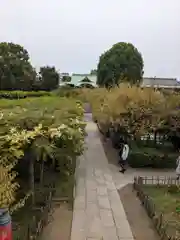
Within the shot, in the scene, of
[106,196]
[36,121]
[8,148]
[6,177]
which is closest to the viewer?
[6,177]

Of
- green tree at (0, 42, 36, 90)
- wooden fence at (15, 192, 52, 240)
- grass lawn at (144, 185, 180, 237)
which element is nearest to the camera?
wooden fence at (15, 192, 52, 240)

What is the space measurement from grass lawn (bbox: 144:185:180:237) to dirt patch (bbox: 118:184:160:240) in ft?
1.49

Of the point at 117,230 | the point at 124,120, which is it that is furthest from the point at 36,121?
the point at 124,120

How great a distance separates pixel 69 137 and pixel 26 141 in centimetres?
122

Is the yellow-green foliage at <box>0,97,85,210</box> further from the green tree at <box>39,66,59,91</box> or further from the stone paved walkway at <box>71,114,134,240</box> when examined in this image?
the green tree at <box>39,66,59,91</box>

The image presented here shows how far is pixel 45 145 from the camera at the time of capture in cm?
785

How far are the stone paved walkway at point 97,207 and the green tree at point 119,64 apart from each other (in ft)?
110

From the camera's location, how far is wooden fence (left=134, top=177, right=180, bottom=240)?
7895 mm

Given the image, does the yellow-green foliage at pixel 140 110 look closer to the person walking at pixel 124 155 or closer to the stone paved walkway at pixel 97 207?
the person walking at pixel 124 155

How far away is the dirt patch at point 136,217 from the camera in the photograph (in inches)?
328

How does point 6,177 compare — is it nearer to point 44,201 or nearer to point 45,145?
point 45,145

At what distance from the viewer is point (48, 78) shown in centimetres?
5072

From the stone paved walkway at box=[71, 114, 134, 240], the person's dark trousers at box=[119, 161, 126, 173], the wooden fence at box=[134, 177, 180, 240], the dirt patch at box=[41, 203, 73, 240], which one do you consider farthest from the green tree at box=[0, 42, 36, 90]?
the dirt patch at box=[41, 203, 73, 240]

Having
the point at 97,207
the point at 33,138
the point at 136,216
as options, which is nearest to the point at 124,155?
the point at 97,207
